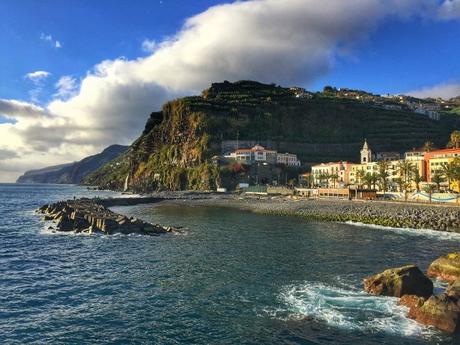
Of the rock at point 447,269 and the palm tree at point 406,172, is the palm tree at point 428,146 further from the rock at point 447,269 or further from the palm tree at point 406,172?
the rock at point 447,269

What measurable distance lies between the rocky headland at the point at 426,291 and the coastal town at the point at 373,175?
62.9 m

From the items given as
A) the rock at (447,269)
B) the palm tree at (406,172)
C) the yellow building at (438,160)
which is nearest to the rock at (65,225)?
the rock at (447,269)

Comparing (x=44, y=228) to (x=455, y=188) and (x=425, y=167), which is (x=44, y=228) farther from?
(x=425, y=167)

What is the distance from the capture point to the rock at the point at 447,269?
3153 cm

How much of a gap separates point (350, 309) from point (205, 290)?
10.6 metres

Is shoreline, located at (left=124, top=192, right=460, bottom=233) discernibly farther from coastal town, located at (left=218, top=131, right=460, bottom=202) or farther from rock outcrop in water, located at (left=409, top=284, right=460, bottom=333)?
rock outcrop in water, located at (left=409, top=284, right=460, bottom=333)

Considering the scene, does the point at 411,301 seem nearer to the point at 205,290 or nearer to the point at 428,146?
the point at 205,290

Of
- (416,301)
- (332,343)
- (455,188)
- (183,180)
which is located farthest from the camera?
(183,180)

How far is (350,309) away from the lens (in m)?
24.8

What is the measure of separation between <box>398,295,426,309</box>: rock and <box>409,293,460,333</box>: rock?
76 centimetres

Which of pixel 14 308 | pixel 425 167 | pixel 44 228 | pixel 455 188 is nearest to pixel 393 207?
pixel 455 188

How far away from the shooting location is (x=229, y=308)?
2530cm

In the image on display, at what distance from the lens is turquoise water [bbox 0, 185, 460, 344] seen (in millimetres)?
21375

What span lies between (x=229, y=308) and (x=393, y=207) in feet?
226
